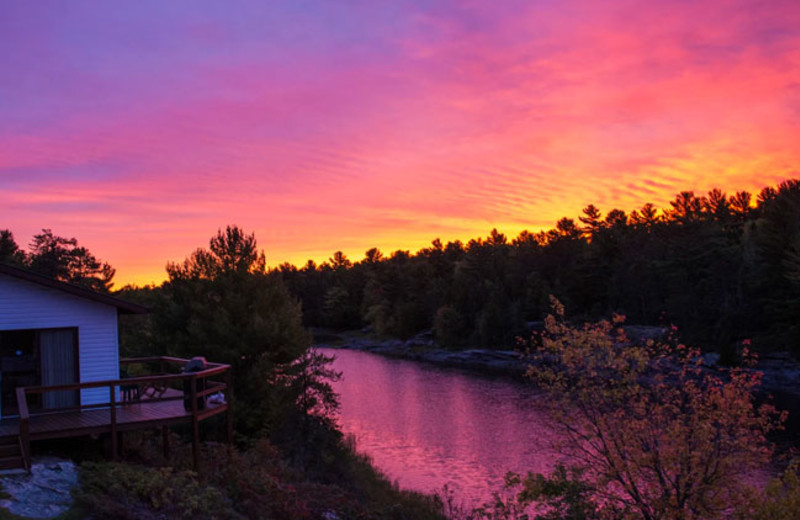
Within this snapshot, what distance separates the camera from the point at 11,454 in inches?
428

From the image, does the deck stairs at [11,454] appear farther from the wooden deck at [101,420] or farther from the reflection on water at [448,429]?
the reflection on water at [448,429]

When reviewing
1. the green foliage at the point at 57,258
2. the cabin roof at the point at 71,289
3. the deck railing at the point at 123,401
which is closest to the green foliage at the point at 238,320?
the deck railing at the point at 123,401

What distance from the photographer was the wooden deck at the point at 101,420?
460 inches

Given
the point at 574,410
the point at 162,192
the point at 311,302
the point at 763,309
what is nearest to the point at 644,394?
A: the point at 574,410

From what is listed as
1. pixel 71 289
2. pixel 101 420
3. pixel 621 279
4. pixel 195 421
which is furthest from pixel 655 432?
pixel 621 279

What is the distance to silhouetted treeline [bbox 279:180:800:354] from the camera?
5612cm

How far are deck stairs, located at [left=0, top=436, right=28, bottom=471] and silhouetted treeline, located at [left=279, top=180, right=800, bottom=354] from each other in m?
53.4

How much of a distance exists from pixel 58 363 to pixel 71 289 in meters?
1.78

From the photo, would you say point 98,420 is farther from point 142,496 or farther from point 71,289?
point 71,289

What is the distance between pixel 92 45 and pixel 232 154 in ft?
37.9

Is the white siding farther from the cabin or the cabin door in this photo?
the cabin door

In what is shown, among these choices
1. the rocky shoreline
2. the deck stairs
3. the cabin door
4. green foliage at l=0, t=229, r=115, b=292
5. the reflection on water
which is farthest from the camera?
the rocky shoreline

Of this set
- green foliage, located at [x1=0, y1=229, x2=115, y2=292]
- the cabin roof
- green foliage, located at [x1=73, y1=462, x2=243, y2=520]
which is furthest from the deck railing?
green foliage, located at [x1=0, y1=229, x2=115, y2=292]

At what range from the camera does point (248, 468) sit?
14102mm
